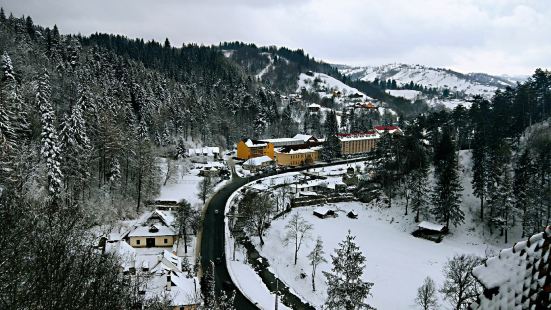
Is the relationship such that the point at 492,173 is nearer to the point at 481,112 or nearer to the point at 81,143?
the point at 481,112

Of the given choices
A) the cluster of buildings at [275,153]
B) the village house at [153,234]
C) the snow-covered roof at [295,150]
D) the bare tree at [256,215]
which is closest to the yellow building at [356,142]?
the cluster of buildings at [275,153]

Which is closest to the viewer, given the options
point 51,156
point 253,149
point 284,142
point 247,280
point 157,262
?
point 157,262

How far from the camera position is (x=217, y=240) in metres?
46.4

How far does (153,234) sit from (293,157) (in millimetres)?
52287

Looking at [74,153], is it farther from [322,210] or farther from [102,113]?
[322,210]

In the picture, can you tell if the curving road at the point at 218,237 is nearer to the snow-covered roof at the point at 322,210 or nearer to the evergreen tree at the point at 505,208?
the snow-covered roof at the point at 322,210

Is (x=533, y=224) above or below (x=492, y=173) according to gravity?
below

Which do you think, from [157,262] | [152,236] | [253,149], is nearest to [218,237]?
[152,236]

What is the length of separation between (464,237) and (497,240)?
351 centimetres

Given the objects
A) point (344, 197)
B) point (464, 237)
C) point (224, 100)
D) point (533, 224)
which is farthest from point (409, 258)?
point (224, 100)

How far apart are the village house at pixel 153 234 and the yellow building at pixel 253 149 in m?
48.4

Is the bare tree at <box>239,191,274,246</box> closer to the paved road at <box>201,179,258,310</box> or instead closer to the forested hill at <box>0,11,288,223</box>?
the paved road at <box>201,179,258,310</box>

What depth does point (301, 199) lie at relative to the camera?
62.5m

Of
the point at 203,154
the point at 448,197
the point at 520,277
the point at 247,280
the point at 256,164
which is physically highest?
the point at 520,277
